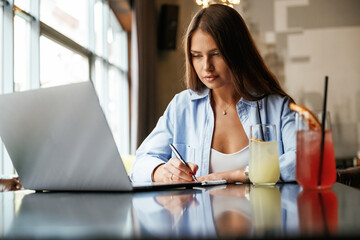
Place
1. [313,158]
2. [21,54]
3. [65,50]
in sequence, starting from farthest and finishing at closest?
1. [65,50]
2. [21,54]
3. [313,158]

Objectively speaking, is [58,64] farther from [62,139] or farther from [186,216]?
[186,216]

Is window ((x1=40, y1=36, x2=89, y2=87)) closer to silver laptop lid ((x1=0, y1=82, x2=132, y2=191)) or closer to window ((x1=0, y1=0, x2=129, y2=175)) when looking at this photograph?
window ((x1=0, y1=0, x2=129, y2=175))

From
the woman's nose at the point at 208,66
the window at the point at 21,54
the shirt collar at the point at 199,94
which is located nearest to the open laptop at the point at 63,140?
the woman's nose at the point at 208,66

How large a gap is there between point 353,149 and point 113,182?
509cm

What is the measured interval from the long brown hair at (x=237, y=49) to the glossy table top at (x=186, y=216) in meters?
0.80

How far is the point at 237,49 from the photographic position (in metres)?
1.59

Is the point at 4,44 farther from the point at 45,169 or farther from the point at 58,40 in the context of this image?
the point at 45,169

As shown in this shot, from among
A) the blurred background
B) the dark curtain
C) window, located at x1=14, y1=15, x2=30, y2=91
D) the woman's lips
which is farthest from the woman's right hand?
the dark curtain

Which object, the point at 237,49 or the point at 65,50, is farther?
the point at 65,50

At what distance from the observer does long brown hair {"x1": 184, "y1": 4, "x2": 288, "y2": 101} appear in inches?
61.3

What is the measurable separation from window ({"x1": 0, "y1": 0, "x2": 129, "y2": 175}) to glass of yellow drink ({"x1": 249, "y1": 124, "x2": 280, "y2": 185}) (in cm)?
202

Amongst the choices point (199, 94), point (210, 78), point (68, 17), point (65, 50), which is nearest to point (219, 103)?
point (199, 94)

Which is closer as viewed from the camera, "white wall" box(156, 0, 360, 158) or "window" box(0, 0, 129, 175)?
"window" box(0, 0, 129, 175)

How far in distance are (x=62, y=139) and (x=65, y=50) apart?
288 cm
